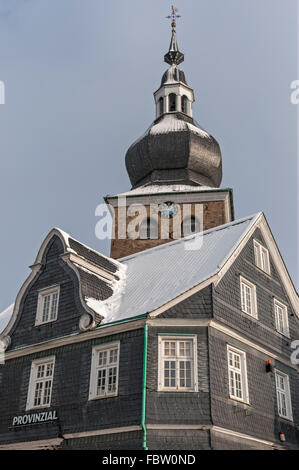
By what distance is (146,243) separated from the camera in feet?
130

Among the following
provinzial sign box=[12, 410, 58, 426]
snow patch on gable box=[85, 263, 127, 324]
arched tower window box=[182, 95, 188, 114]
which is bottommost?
provinzial sign box=[12, 410, 58, 426]

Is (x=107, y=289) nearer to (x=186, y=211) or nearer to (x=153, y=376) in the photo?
(x=153, y=376)

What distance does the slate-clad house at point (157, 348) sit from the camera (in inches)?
786

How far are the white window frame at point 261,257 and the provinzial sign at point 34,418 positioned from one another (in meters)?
10.1

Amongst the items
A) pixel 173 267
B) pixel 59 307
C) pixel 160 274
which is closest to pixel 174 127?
pixel 173 267

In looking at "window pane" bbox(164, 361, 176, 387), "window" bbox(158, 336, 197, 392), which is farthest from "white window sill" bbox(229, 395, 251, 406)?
"window pane" bbox(164, 361, 176, 387)

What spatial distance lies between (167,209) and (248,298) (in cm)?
1681

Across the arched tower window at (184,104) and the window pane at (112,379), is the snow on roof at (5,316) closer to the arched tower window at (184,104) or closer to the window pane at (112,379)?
the window pane at (112,379)

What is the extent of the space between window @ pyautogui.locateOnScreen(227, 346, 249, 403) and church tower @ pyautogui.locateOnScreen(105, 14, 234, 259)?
17.3 meters

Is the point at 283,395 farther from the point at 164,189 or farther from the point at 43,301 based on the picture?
the point at 164,189

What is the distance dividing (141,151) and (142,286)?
69.4ft

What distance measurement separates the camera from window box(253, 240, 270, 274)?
85.0 ft

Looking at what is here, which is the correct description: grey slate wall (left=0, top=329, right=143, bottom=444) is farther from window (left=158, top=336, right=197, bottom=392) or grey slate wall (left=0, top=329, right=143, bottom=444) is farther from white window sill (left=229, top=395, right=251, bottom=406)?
white window sill (left=229, top=395, right=251, bottom=406)

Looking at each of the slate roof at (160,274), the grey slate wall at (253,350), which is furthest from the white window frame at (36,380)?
the grey slate wall at (253,350)
